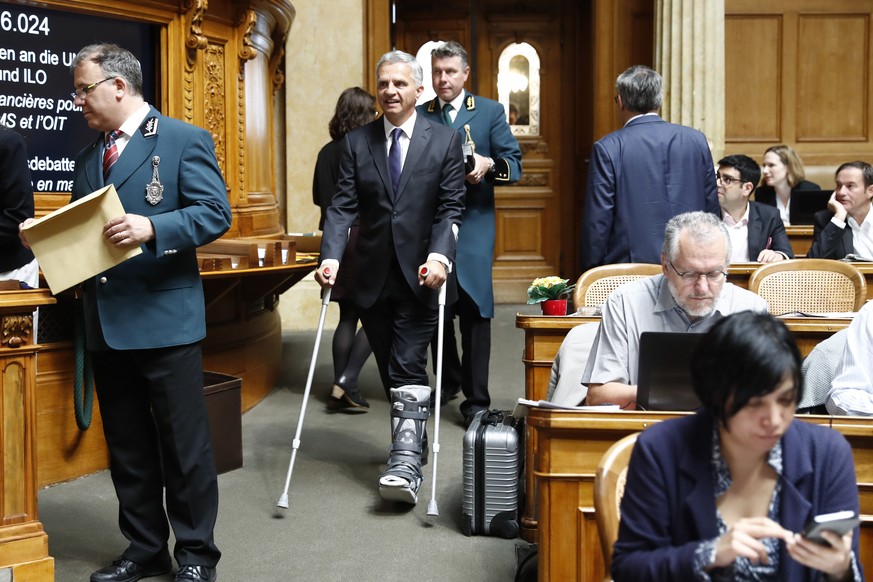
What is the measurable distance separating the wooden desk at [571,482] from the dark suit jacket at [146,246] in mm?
1324

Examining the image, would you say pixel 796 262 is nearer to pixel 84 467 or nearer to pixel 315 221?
pixel 84 467

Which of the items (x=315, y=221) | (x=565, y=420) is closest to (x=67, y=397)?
(x=565, y=420)

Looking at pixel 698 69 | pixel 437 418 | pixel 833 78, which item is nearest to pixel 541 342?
pixel 437 418

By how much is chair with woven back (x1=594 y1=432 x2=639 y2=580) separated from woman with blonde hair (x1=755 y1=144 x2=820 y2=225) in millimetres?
6071

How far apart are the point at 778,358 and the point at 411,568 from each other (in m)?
2.38

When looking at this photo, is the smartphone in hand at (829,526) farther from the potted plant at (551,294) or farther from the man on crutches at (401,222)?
the man on crutches at (401,222)

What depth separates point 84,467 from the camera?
202 inches

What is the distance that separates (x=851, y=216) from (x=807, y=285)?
152cm

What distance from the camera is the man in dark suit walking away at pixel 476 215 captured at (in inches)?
230

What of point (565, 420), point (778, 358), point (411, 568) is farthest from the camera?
point (411, 568)

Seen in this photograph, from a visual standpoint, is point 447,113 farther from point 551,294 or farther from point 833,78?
point 833,78

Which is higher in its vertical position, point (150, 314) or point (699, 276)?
point (699, 276)

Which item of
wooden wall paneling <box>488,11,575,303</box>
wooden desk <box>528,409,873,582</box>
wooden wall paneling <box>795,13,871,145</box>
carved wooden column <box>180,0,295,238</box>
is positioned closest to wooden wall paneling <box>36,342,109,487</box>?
carved wooden column <box>180,0,295,238</box>

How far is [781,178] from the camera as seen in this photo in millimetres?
7969
